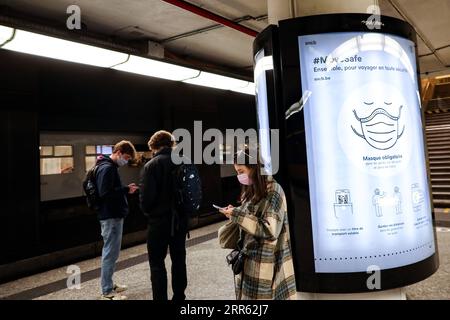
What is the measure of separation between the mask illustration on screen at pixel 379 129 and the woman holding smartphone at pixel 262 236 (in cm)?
61

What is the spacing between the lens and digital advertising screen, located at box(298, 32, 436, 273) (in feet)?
6.71

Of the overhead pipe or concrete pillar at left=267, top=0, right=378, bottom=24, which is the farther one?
the overhead pipe

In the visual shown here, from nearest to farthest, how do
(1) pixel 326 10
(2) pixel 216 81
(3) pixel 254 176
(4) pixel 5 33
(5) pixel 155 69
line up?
(3) pixel 254 176, (1) pixel 326 10, (4) pixel 5 33, (5) pixel 155 69, (2) pixel 216 81

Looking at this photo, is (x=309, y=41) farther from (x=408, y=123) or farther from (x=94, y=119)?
(x=94, y=119)

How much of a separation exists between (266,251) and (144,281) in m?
2.52

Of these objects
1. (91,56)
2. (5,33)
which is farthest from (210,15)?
(5,33)

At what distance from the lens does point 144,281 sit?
393cm

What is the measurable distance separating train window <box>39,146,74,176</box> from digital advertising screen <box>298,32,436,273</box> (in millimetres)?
4096

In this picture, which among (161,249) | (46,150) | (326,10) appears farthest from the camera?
(46,150)

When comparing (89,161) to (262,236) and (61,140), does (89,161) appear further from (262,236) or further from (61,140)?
(262,236)

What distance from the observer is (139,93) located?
241 inches

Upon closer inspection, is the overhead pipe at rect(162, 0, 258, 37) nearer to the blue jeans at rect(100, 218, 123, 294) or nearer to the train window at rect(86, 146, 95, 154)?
the blue jeans at rect(100, 218, 123, 294)

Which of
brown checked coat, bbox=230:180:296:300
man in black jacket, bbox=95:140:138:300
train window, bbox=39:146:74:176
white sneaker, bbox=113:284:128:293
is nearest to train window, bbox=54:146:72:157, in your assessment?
train window, bbox=39:146:74:176
